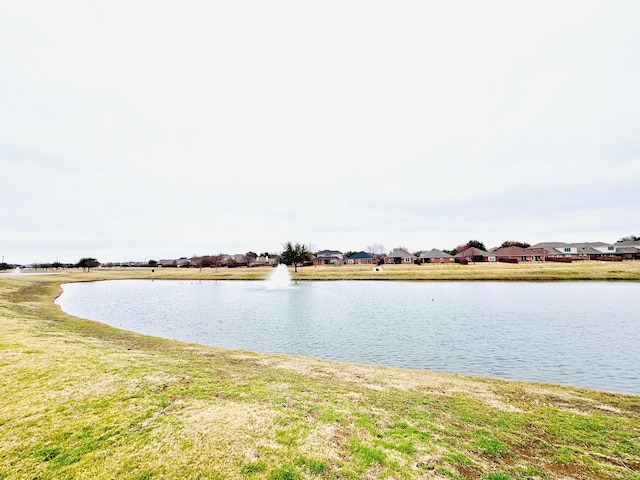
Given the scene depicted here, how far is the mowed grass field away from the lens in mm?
6625

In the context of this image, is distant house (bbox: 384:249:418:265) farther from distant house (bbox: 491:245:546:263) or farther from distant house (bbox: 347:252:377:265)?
distant house (bbox: 491:245:546:263)

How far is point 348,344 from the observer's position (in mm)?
23297

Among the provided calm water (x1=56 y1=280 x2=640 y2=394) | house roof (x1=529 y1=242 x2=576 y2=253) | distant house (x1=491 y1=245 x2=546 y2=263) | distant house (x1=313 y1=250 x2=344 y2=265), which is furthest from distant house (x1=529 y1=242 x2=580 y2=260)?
calm water (x1=56 y1=280 x2=640 y2=394)

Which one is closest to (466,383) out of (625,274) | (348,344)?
(348,344)

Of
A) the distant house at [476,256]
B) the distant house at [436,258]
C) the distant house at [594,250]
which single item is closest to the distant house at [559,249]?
the distant house at [594,250]

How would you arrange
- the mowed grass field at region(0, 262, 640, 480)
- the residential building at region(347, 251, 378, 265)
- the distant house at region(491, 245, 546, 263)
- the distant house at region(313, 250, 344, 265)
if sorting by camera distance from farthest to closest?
the distant house at region(313, 250, 344, 265) < the residential building at region(347, 251, 378, 265) < the distant house at region(491, 245, 546, 263) < the mowed grass field at region(0, 262, 640, 480)

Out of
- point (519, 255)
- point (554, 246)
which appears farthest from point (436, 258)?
point (554, 246)

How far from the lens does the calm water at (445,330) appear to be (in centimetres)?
1811

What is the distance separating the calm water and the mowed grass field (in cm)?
489

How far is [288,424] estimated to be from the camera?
329 inches

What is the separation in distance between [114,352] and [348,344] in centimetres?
1499

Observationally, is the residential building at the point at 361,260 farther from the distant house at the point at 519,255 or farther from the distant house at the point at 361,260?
the distant house at the point at 519,255

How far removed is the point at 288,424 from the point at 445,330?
72.3 feet

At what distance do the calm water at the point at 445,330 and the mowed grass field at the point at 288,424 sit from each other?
16.0ft
